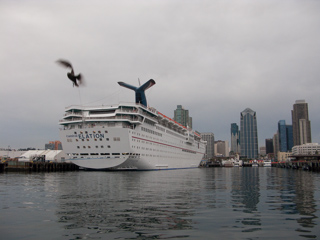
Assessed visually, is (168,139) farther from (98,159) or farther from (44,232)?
(44,232)

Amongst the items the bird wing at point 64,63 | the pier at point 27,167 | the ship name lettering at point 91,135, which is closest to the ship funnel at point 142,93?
the ship name lettering at point 91,135

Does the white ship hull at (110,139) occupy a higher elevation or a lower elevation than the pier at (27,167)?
higher

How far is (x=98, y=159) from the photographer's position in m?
48.8

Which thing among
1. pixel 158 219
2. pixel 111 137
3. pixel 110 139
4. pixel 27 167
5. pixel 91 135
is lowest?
pixel 158 219

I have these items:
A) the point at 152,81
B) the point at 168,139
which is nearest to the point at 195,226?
the point at 152,81

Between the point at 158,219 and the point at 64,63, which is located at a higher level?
the point at 64,63

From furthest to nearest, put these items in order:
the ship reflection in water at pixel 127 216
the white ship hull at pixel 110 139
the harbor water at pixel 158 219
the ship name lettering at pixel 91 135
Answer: the white ship hull at pixel 110 139 → the ship name lettering at pixel 91 135 → the ship reflection in water at pixel 127 216 → the harbor water at pixel 158 219

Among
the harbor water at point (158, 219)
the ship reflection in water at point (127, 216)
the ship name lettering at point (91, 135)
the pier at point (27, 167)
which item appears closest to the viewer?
the harbor water at point (158, 219)

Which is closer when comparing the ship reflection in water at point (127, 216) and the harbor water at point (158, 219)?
the harbor water at point (158, 219)

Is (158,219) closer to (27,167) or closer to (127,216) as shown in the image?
(127,216)

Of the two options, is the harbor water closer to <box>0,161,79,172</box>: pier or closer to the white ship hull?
the white ship hull

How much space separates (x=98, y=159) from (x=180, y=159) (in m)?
37.2

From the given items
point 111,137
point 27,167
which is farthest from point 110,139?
point 27,167

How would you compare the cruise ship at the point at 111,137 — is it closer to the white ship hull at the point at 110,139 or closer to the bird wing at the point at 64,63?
the white ship hull at the point at 110,139
